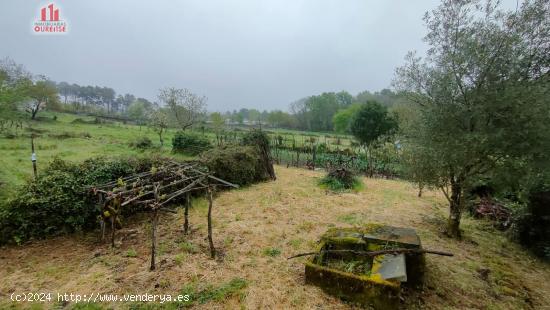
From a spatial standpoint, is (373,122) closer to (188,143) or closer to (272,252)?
(188,143)

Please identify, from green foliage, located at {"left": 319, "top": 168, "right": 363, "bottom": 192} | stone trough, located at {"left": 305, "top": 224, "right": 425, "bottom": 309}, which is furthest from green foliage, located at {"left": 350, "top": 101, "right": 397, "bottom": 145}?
stone trough, located at {"left": 305, "top": 224, "right": 425, "bottom": 309}

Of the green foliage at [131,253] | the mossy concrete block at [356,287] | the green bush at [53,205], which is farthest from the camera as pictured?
the green bush at [53,205]

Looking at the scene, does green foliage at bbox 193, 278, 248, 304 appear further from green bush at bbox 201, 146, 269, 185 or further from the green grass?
the green grass

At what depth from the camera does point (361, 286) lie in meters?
3.62

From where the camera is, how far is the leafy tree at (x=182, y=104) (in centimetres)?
2700

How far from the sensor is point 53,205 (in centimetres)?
575

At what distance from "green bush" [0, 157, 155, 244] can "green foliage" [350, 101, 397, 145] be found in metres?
18.5

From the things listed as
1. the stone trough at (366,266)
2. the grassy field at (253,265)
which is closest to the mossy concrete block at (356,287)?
the stone trough at (366,266)

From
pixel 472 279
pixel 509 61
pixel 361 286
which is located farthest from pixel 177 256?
pixel 509 61

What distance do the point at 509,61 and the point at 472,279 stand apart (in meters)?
4.21

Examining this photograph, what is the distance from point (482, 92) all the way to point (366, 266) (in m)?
4.17

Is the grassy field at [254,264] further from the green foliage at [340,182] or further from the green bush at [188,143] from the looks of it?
the green bush at [188,143]

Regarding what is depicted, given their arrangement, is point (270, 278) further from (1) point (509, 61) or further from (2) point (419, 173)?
(1) point (509, 61)

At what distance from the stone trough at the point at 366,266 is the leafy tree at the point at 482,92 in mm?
2146
